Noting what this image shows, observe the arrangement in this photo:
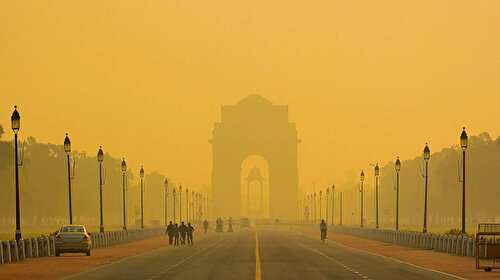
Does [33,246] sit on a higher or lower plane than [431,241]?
lower

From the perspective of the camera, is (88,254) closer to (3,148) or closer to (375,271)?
(375,271)

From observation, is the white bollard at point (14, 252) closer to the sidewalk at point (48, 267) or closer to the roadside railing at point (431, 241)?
the sidewalk at point (48, 267)

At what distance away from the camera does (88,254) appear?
51.2 metres

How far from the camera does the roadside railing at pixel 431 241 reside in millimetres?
49312

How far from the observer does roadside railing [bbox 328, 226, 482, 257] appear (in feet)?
162

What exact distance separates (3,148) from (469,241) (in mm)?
67709

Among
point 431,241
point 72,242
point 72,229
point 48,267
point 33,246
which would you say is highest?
point 431,241

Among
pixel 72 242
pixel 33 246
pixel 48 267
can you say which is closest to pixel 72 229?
pixel 72 242

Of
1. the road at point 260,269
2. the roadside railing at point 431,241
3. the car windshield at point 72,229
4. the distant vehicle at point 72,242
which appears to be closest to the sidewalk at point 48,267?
the road at point 260,269

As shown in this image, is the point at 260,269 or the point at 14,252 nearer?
the point at 260,269

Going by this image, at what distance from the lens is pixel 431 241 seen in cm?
5894

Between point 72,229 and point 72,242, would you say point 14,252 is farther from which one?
point 72,229

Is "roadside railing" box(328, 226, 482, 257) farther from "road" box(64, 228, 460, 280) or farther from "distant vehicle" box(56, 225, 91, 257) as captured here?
"distant vehicle" box(56, 225, 91, 257)

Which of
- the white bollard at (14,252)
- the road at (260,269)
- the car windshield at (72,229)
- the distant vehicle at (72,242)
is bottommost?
the road at (260,269)
